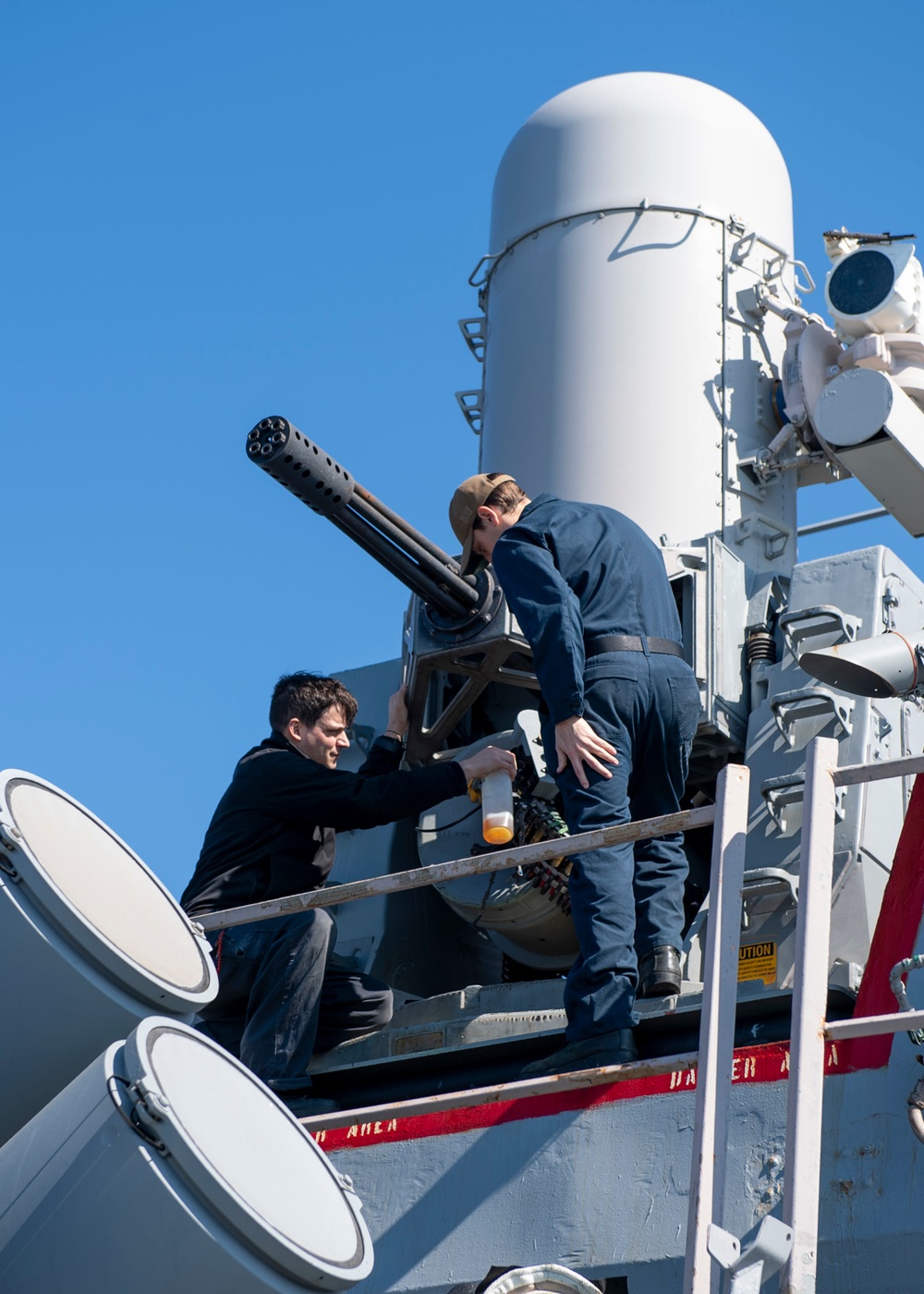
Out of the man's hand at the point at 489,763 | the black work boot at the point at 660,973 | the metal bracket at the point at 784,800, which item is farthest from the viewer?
the metal bracket at the point at 784,800

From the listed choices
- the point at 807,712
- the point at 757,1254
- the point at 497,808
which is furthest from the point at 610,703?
the point at 757,1254

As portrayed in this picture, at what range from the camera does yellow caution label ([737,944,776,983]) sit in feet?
19.4

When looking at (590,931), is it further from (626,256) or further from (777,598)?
(626,256)

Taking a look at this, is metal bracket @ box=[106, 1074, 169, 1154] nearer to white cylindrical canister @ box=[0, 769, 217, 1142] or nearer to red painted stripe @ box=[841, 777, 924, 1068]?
white cylindrical canister @ box=[0, 769, 217, 1142]

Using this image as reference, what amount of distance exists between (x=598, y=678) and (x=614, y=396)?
8.93ft

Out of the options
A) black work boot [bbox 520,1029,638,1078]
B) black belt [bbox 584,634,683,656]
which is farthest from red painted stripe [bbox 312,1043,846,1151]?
black belt [bbox 584,634,683,656]

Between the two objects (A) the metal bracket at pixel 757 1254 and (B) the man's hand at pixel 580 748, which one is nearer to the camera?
(A) the metal bracket at pixel 757 1254

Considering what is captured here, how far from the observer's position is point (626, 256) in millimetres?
7941

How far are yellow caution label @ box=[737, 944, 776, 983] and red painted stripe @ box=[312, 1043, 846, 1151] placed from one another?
1642 mm

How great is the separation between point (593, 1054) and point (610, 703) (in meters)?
1.00

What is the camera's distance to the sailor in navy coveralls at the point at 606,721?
4.63m

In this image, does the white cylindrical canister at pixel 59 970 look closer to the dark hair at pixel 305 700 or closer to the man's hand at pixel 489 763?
the man's hand at pixel 489 763

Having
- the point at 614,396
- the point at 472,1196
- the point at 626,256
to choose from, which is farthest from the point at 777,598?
the point at 472,1196

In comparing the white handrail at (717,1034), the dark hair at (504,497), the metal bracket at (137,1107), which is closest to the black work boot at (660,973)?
the white handrail at (717,1034)
